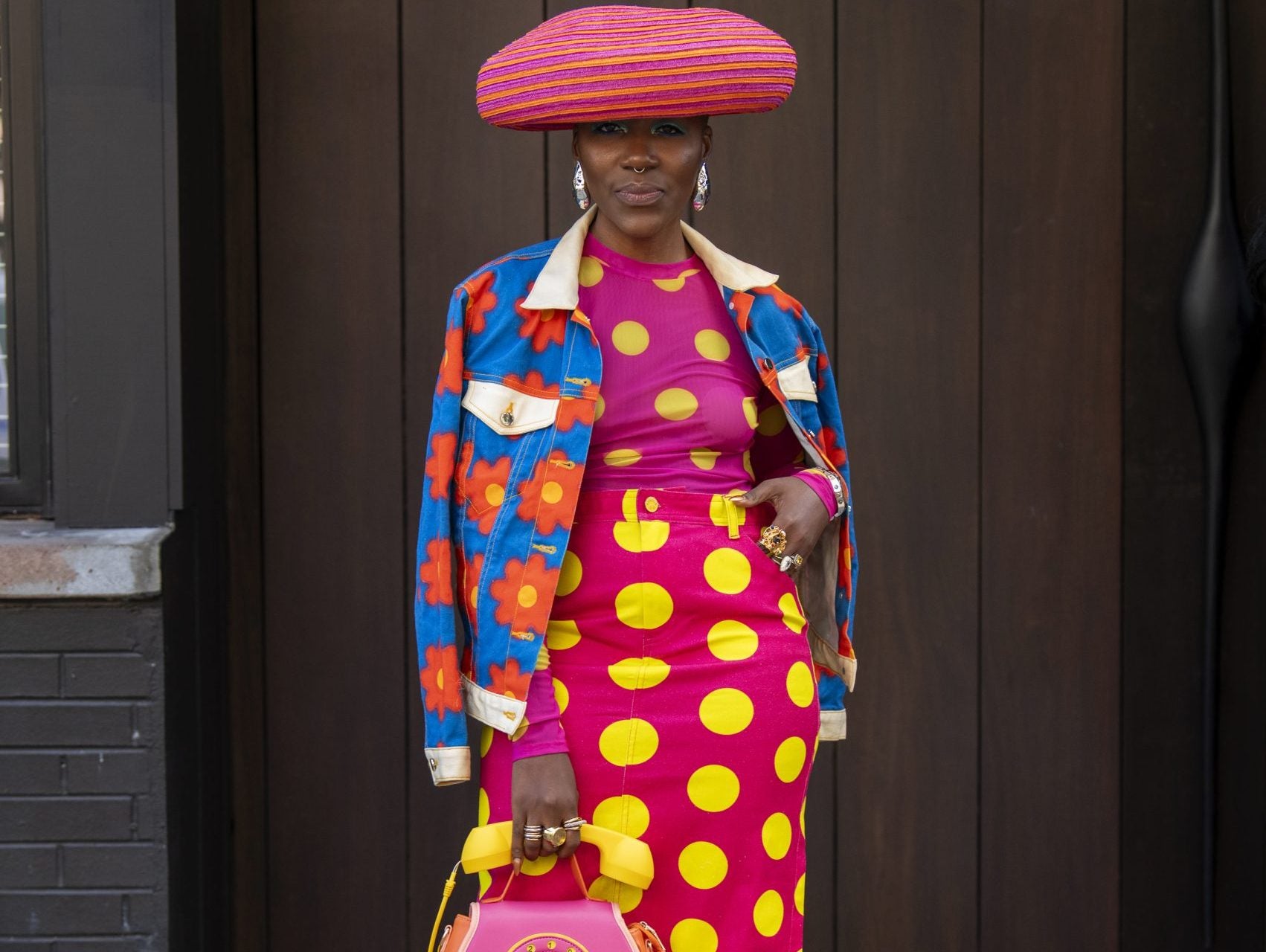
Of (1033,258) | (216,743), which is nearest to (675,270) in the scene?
(1033,258)

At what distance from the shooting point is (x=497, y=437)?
6.75 ft

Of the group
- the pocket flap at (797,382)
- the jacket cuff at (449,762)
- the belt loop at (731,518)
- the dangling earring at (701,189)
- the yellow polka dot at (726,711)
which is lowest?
the jacket cuff at (449,762)

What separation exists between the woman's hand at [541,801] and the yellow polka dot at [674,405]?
0.50 m

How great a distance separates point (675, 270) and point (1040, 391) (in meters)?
1.23

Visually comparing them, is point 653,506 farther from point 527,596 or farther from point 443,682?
point 443,682

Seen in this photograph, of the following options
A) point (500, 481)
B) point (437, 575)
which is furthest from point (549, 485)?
point (437, 575)

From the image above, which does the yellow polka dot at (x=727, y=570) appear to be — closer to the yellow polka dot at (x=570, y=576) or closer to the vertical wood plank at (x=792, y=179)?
the yellow polka dot at (x=570, y=576)

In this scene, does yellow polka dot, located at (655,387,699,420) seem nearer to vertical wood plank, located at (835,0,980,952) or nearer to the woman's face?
the woman's face

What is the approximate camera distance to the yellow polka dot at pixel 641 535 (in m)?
2.06

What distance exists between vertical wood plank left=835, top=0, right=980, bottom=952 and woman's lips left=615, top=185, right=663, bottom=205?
107cm

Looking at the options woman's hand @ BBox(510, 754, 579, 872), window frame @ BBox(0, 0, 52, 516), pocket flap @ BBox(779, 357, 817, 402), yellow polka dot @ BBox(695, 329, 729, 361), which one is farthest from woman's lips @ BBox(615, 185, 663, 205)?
window frame @ BBox(0, 0, 52, 516)

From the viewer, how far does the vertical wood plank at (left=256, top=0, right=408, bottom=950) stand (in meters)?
2.98

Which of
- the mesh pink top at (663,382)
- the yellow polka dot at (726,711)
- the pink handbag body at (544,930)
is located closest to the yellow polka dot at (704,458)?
the mesh pink top at (663,382)

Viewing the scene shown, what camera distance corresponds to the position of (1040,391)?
10.3 ft
